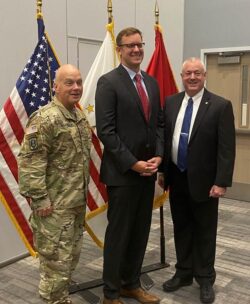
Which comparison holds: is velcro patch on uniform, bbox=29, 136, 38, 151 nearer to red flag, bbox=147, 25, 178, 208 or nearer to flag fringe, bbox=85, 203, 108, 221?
flag fringe, bbox=85, 203, 108, 221

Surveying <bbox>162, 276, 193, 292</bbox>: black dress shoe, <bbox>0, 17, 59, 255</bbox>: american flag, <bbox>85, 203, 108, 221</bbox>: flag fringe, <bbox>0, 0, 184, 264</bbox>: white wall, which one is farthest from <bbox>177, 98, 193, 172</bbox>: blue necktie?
<bbox>0, 0, 184, 264</bbox>: white wall

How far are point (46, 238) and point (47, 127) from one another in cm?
58

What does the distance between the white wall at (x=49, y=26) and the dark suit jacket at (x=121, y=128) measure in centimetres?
104

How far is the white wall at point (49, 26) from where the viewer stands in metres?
2.87

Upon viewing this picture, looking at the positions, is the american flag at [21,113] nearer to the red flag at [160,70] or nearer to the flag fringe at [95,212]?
the flag fringe at [95,212]

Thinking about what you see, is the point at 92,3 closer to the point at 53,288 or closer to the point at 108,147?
the point at 108,147

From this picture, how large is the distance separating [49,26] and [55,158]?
5.18 ft

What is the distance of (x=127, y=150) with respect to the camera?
2135 mm

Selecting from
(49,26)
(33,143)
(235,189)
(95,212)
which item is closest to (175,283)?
(95,212)

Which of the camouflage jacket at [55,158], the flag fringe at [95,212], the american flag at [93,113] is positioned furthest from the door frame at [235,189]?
the camouflage jacket at [55,158]

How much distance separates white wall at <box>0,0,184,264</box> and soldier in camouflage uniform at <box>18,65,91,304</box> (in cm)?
103

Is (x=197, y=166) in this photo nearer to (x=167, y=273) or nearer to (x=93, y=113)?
(x=93, y=113)

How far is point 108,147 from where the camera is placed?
214 centimetres

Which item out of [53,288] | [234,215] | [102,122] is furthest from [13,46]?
[234,215]
